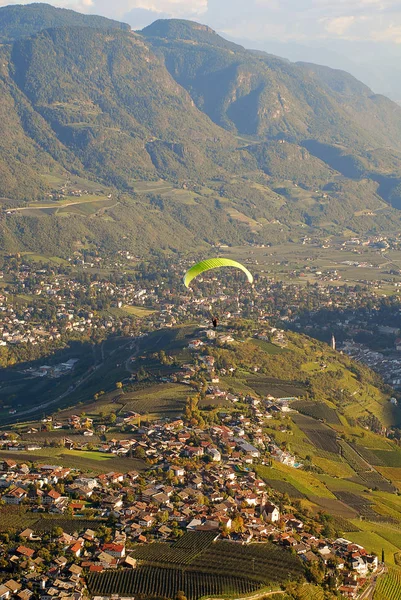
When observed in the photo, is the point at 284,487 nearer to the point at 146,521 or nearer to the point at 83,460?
the point at 83,460

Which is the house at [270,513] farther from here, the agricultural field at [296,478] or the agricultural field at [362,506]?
the agricultural field at [362,506]

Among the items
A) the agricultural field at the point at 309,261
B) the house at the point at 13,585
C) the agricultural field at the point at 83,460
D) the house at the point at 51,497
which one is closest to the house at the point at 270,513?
the agricultural field at the point at 83,460

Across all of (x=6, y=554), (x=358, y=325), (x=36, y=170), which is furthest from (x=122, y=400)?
(x=36, y=170)

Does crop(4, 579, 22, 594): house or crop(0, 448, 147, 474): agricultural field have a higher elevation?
crop(4, 579, 22, 594): house

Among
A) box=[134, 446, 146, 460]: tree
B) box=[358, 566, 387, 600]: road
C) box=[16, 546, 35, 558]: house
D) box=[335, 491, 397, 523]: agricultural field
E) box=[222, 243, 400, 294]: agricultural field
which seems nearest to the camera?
box=[16, 546, 35, 558]: house

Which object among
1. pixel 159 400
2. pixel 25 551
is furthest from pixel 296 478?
pixel 25 551

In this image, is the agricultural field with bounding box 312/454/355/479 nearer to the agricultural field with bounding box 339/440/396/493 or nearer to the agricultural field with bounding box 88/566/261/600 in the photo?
the agricultural field with bounding box 339/440/396/493

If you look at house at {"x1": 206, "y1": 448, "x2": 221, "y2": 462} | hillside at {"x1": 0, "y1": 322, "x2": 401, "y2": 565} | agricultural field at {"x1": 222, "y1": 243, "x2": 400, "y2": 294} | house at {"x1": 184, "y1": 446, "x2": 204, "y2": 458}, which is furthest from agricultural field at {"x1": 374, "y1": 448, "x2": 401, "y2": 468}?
agricultural field at {"x1": 222, "y1": 243, "x2": 400, "y2": 294}

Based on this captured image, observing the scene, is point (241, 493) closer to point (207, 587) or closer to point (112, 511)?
point (112, 511)
